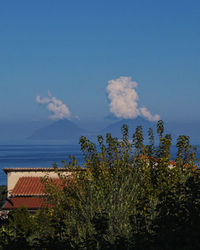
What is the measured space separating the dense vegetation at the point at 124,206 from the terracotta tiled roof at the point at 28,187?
18.0 metres

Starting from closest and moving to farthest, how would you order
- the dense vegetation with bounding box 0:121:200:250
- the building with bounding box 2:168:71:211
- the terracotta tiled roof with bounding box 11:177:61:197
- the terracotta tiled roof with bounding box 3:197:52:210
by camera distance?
the dense vegetation with bounding box 0:121:200:250, the terracotta tiled roof with bounding box 3:197:52:210, the building with bounding box 2:168:71:211, the terracotta tiled roof with bounding box 11:177:61:197

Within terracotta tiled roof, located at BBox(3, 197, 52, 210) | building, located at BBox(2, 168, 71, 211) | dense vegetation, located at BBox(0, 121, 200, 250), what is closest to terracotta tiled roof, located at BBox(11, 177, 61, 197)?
building, located at BBox(2, 168, 71, 211)

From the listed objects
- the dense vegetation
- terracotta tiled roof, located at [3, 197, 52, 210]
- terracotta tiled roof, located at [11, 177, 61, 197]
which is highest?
terracotta tiled roof, located at [11, 177, 61, 197]

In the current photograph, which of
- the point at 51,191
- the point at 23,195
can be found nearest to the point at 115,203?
the point at 51,191

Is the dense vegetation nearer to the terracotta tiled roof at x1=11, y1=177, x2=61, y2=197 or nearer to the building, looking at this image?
the building

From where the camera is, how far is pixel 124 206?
39.4 feet

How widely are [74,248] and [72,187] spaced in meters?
8.92

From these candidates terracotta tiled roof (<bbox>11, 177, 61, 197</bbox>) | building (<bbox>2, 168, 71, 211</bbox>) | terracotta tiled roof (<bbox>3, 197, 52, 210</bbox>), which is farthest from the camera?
terracotta tiled roof (<bbox>11, 177, 61, 197</bbox>)

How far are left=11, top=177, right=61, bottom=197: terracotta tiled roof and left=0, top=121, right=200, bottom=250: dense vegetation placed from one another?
59.0 ft

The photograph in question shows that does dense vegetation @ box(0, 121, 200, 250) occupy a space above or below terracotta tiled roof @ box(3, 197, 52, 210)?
below

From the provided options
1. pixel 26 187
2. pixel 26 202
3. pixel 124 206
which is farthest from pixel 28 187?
pixel 124 206

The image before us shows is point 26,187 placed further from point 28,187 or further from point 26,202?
point 26,202

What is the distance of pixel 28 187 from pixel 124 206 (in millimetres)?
28164

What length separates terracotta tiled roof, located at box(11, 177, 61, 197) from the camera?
3809 centimetres
